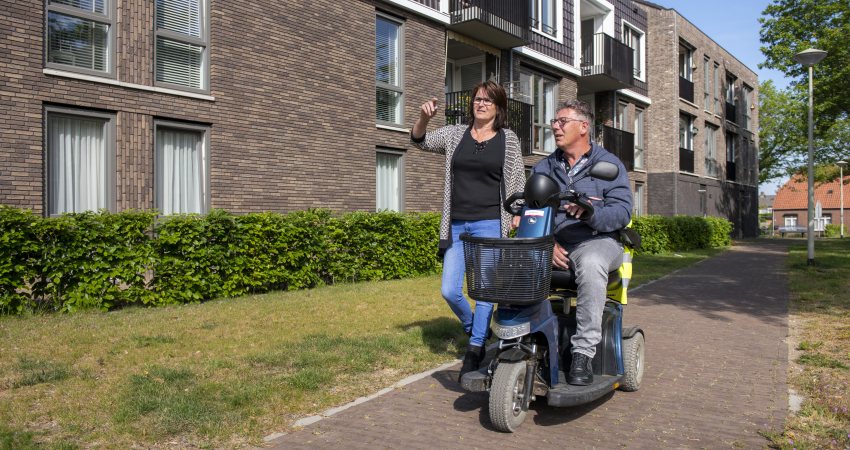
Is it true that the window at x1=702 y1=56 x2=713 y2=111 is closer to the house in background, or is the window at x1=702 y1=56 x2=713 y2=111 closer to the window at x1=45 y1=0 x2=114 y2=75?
the window at x1=45 y1=0 x2=114 y2=75

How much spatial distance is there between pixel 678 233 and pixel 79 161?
62.4ft

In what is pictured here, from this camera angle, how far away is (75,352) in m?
5.26

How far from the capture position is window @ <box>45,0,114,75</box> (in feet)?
28.5

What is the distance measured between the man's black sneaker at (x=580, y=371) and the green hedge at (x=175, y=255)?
5.70m

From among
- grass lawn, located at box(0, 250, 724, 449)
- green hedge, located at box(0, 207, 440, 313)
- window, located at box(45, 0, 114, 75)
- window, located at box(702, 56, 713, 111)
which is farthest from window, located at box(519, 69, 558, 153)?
window, located at box(702, 56, 713, 111)

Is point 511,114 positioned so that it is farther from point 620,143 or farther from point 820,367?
point 820,367

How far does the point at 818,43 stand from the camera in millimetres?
22078

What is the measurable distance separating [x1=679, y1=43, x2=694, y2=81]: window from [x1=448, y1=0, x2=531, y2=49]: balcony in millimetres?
14620

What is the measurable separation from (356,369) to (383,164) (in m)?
9.18

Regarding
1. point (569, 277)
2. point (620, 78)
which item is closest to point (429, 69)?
point (620, 78)

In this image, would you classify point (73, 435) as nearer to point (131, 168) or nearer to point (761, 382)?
point (761, 382)

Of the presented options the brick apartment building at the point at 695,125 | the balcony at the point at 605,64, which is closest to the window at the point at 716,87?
the brick apartment building at the point at 695,125

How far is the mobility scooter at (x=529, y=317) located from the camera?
345 centimetres

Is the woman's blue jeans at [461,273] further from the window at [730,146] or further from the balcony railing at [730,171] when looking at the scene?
the window at [730,146]
